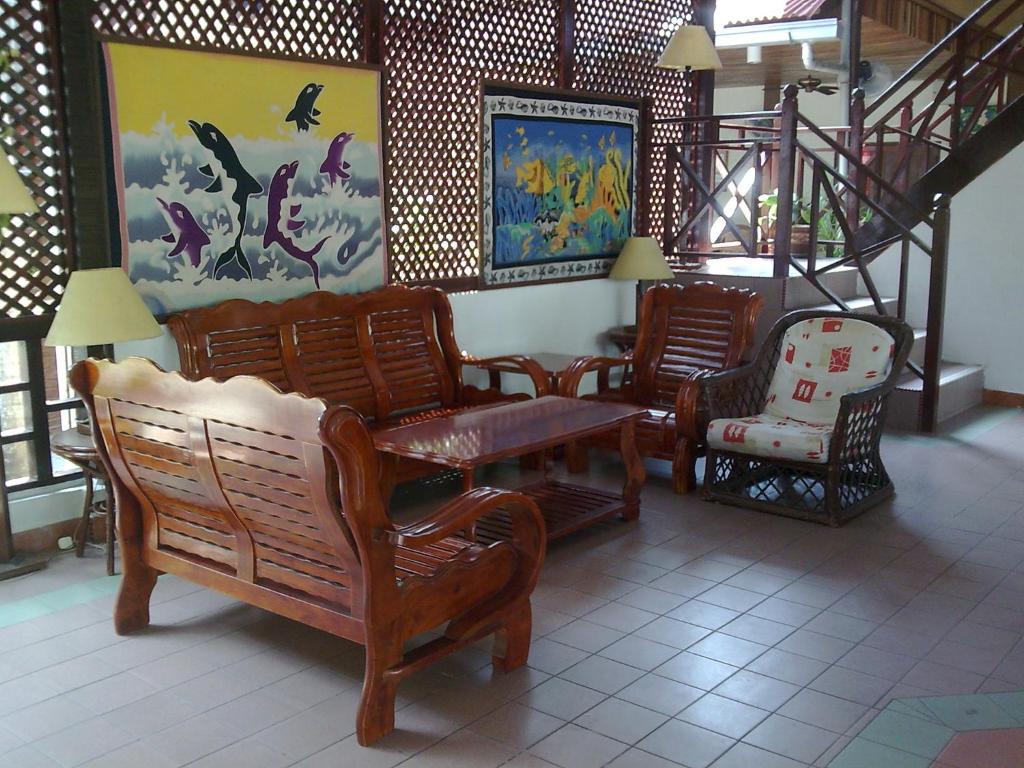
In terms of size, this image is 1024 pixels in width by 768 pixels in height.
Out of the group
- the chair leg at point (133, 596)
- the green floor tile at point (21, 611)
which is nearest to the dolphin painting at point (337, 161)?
the chair leg at point (133, 596)

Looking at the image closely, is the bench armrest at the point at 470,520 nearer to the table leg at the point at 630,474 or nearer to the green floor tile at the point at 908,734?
→ the green floor tile at the point at 908,734

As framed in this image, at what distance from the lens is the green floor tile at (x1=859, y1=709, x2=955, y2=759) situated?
9.25ft

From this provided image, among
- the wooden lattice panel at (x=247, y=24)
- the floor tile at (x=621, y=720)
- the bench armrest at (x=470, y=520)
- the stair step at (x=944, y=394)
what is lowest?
the floor tile at (x=621, y=720)

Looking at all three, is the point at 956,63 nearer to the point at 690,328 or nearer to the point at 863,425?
the point at 690,328

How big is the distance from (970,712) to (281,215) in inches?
139

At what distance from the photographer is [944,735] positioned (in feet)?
9.48

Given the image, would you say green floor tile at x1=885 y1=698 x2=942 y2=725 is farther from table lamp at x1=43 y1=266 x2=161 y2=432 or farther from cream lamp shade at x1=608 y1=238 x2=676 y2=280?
cream lamp shade at x1=608 y1=238 x2=676 y2=280

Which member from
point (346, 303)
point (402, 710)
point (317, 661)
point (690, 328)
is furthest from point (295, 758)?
point (690, 328)

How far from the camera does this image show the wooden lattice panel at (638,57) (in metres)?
6.63

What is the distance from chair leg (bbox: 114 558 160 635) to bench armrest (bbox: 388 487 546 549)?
114cm

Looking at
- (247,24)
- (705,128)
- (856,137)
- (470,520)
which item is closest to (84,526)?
(470,520)

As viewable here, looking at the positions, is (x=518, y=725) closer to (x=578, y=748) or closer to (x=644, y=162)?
(x=578, y=748)

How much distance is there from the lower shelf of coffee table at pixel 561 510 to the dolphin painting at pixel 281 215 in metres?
1.59

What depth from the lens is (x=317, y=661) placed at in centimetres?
334
